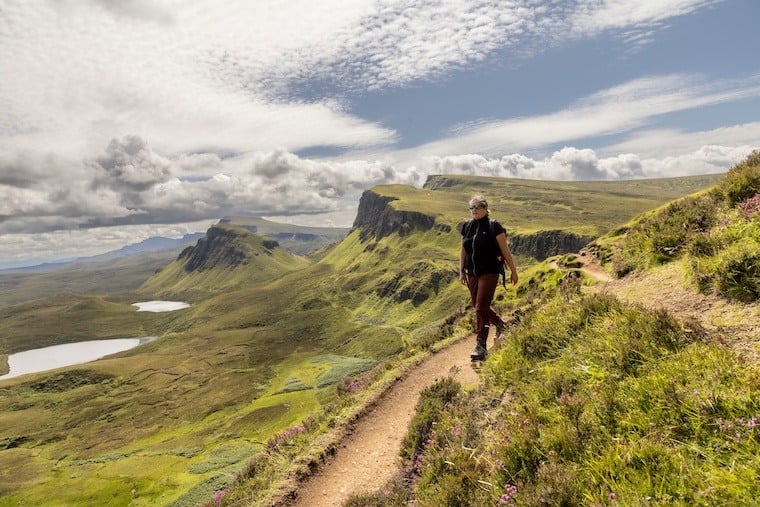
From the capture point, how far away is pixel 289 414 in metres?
121

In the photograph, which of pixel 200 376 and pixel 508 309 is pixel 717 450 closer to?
pixel 508 309

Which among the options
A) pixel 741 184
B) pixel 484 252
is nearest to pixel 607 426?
pixel 484 252

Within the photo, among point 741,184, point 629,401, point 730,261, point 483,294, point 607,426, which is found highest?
point 741,184

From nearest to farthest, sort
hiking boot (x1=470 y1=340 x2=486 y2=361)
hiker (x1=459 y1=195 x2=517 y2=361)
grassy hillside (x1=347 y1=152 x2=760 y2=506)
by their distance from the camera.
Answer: grassy hillside (x1=347 y1=152 x2=760 y2=506)
hiker (x1=459 y1=195 x2=517 y2=361)
hiking boot (x1=470 y1=340 x2=486 y2=361)

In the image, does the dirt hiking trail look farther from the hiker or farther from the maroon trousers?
the hiker

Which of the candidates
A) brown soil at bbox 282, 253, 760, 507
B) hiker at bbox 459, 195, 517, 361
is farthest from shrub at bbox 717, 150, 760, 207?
hiker at bbox 459, 195, 517, 361

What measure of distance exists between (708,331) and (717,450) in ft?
8.70

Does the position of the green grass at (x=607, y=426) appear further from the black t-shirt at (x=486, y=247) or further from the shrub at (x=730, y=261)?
the black t-shirt at (x=486, y=247)

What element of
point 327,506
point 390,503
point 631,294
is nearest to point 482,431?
point 390,503

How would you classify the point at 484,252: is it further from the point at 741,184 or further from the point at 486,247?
the point at 741,184

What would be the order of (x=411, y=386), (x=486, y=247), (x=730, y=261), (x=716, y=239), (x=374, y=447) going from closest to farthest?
(x=730, y=261) → (x=716, y=239) → (x=486, y=247) → (x=374, y=447) → (x=411, y=386)

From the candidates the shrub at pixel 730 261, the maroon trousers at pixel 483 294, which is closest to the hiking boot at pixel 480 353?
the maroon trousers at pixel 483 294

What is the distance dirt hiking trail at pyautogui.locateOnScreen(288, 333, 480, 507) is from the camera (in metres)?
8.91

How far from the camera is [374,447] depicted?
1034cm
